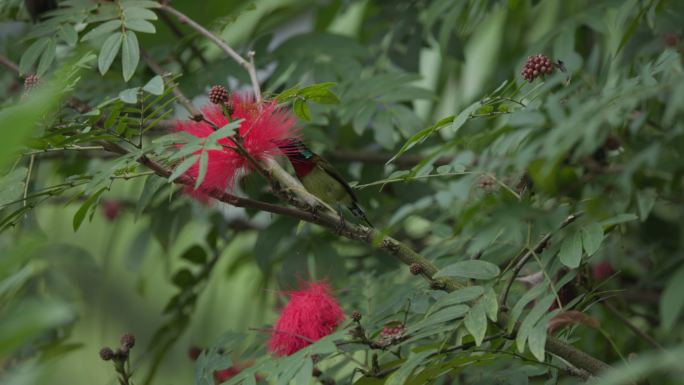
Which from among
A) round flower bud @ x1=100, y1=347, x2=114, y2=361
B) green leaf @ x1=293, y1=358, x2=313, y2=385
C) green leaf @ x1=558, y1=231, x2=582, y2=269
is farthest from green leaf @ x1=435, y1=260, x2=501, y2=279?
round flower bud @ x1=100, y1=347, x2=114, y2=361

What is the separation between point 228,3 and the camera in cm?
298

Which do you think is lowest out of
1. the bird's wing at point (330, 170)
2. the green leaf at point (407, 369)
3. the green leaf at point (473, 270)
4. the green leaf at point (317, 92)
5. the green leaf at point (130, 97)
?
the bird's wing at point (330, 170)

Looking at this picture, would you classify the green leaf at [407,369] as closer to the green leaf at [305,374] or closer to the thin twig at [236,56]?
the green leaf at [305,374]

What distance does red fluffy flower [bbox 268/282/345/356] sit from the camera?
5.28 ft

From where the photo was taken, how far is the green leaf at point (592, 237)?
53.7 inches

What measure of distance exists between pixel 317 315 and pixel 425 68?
2055mm

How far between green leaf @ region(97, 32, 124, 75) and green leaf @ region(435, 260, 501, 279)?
751mm

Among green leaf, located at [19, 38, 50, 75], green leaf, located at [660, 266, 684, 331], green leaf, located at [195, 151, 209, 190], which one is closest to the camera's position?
green leaf, located at [660, 266, 684, 331]

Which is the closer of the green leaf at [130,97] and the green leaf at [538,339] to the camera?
the green leaf at [538,339]

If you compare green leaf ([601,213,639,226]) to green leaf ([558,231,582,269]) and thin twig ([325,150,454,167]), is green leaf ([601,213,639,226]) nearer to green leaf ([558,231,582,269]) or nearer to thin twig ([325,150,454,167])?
green leaf ([558,231,582,269])

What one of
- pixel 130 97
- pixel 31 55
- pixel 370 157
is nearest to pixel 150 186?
pixel 130 97

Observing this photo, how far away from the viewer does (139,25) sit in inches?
71.8

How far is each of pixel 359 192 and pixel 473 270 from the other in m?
1.00

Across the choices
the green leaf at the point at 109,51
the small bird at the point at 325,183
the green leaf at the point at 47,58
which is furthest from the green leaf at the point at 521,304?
the green leaf at the point at 47,58
